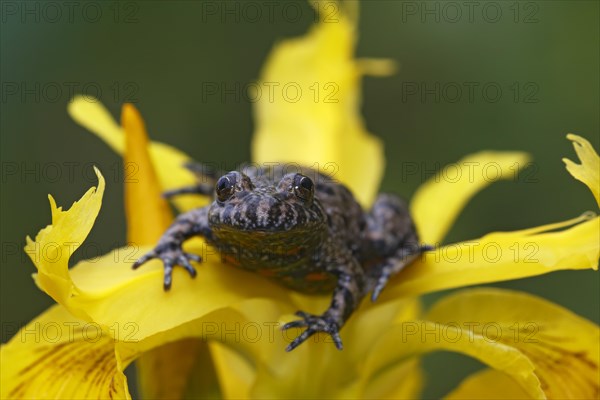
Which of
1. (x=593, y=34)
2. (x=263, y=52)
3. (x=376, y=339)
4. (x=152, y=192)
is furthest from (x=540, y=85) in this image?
(x=152, y=192)

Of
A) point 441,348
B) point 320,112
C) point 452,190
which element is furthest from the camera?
point 320,112

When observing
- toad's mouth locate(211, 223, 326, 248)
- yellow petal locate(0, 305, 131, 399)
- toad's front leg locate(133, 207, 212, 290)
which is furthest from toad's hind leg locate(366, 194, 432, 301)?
yellow petal locate(0, 305, 131, 399)

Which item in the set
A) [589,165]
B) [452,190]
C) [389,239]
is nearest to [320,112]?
[452,190]

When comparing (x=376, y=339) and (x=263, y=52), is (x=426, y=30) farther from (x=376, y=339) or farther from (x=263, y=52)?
(x=376, y=339)

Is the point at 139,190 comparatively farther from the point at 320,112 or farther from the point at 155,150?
the point at 320,112

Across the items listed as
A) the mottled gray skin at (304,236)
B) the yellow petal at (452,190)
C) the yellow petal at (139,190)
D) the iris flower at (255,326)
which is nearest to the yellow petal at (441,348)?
the iris flower at (255,326)

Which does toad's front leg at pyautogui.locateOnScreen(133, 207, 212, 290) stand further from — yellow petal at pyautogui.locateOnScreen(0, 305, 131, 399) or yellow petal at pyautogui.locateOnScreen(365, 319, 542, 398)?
yellow petal at pyautogui.locateOnScreen(365, 319, 542, 398)

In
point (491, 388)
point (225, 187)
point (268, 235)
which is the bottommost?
point (491, 388)
